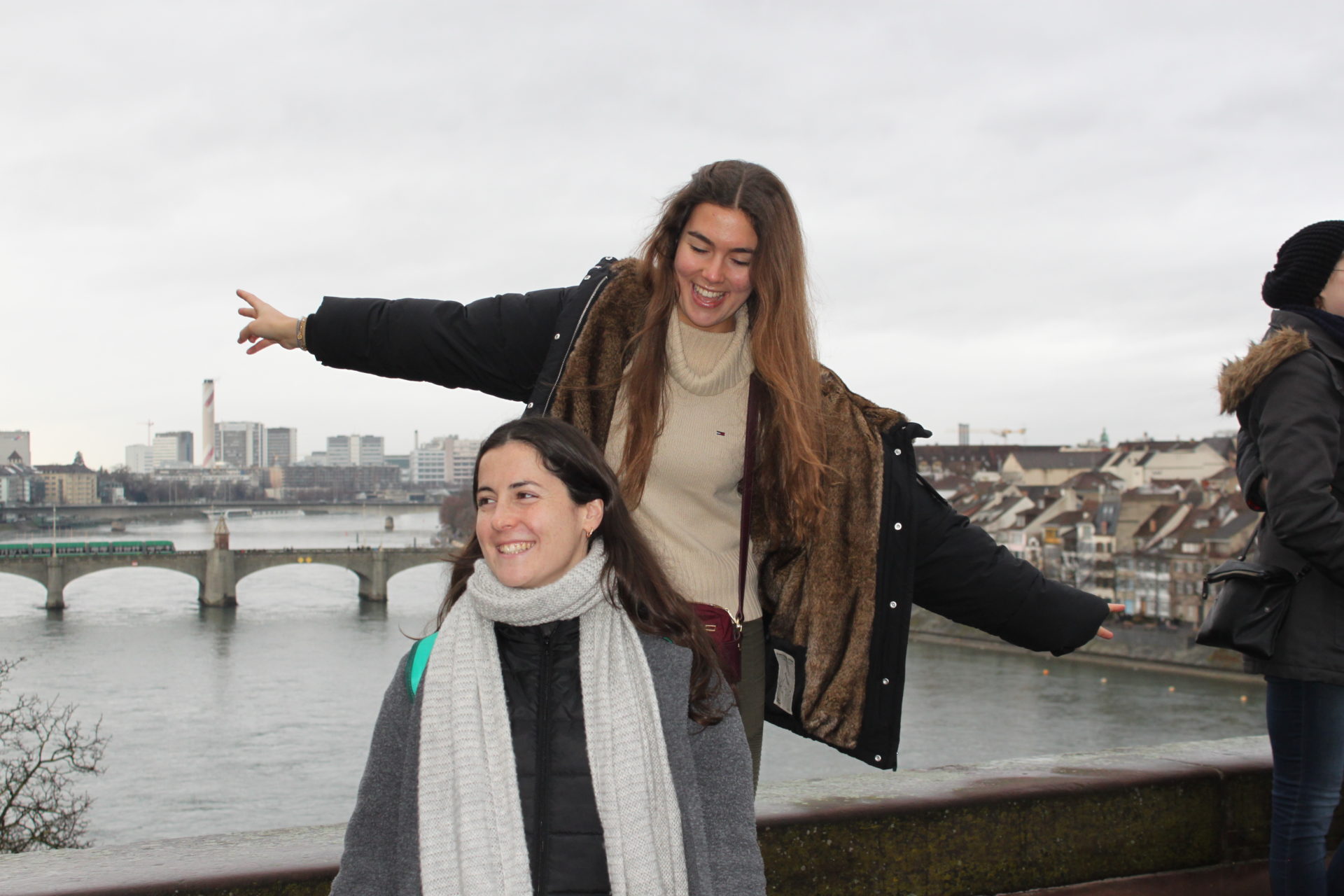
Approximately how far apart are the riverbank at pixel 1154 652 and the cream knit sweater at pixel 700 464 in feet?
60.1

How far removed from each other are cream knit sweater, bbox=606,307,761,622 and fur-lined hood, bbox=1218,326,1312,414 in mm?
567

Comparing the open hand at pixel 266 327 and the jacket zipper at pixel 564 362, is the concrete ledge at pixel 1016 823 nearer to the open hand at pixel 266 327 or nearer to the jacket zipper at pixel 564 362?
the jacket zipper at pixel 564 362

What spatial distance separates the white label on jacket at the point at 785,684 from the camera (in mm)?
1213

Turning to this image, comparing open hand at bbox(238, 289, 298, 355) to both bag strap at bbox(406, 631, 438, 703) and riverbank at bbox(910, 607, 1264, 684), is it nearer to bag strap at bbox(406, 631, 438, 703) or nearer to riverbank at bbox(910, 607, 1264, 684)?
bag strap at bbox(406, 631, 438, 703)

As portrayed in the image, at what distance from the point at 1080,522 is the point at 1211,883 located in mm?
27938

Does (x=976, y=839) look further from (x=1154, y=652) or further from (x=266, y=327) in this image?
(x=1154, y=652)

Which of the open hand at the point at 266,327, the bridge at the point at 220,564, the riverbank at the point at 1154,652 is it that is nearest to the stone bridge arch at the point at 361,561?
the bridge at the point at 220,564

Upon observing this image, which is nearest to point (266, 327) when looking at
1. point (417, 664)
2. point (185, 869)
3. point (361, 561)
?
point (417, 664)

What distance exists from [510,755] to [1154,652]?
20.7 metres

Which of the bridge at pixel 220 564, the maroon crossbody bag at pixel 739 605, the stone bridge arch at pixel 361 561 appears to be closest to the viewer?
the maroon crossbody bag at pixel 739 605

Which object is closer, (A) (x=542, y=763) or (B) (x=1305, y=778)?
(A) (x=542, y=763)

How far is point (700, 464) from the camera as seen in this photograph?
3.76ft

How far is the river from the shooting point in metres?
12.6

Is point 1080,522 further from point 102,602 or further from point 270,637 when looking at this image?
point 102,602
